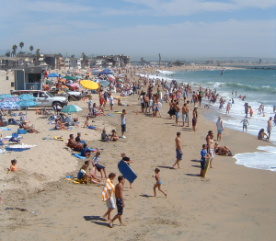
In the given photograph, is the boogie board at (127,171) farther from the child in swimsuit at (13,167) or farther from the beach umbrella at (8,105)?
the beach umbrella at (8,105)

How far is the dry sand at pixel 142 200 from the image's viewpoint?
5859mm

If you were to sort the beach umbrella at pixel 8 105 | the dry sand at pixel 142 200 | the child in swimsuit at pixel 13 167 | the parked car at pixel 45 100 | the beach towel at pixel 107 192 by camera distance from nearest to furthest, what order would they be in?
the dry sand at pixel 142 200 → the beach towel at pixel 107 192 → the child in swimsuit at pixel 13 167 → the beach umbrella at pixel 8 105 → the parked car at pixel 45 100

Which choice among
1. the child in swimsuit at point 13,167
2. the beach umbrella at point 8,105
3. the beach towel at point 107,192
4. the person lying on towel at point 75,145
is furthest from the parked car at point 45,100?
the beach towel at point 107,192

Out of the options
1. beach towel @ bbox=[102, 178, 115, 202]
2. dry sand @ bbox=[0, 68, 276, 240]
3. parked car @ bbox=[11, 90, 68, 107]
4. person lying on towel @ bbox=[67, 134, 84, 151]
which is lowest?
dry sand @ bbox=[0, 68, 276, 240]

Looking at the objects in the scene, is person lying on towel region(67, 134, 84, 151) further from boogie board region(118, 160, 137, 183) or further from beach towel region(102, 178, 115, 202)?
beach towel region(102, 178, 115, 202)

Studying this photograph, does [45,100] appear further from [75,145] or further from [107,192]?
[107,192]

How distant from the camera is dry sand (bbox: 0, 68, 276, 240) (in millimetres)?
5859

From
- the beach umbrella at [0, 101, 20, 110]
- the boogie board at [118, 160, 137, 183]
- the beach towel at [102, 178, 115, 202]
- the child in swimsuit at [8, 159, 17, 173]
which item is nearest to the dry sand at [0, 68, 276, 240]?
the child in swimsuit at [8, 159, 17, 173]

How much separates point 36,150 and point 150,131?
6.31 metres

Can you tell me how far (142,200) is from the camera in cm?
751

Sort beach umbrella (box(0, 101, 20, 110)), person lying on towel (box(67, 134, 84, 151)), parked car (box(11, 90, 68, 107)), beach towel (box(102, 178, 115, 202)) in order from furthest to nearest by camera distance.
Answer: parked car (box(11, 90, 68, 107)), beach umbrella (box(0, 101, 20, 110)), person lying on towel (box(67, 134, 84, 151)), beach towel (box(102, 178, 115, 202))

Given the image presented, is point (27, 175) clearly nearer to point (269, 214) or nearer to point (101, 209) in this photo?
point (101, 209)

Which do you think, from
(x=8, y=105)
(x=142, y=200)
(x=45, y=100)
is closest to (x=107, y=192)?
(x=142, y=200)

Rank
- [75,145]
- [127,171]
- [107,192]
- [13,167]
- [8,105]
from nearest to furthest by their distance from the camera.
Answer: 1. [107,192]
2. [127,171]
3. [13,167]
4. [75,145]
5. [8,105]
